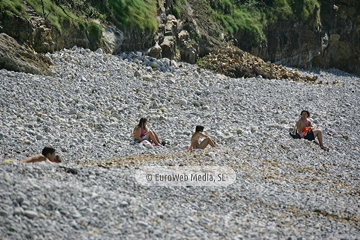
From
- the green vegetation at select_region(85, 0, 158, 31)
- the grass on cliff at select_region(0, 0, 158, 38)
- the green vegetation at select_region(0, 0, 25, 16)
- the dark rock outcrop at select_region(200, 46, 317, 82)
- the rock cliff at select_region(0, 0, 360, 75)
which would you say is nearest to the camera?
the green vegetation at select_region(0, 0, 25, 16)

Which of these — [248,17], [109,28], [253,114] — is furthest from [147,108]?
[248,17]

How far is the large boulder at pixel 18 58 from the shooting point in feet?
45.8

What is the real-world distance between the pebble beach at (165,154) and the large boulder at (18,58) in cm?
46

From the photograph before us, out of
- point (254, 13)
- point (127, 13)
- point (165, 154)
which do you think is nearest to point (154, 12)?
point (127, 13)

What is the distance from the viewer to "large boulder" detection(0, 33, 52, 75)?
1396 cm

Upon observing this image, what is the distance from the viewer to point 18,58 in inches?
565

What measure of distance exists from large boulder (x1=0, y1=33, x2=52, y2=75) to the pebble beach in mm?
458

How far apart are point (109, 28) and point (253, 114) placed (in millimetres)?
8167

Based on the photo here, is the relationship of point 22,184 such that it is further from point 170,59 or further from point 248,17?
point 248,17

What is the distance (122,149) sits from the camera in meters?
10.4

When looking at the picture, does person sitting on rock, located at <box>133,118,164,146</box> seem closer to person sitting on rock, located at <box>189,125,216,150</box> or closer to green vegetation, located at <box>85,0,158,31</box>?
person sitting on rock, located at <box>189,125,216,150</box>

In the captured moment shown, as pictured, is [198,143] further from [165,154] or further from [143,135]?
[143,135]

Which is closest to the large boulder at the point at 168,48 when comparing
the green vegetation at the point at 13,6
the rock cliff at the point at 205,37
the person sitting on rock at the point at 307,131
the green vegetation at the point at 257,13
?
the rock cliff at the point at 205,37

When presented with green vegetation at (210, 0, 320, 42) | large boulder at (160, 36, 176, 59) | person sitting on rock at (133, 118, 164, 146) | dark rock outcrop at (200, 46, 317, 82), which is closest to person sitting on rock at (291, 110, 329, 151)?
person sitting on rock at (133, 118, 164, 146)
